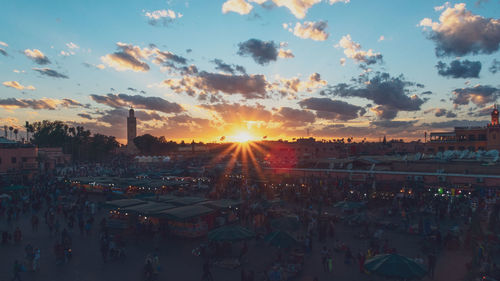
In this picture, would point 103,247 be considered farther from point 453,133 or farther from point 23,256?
point 453,133

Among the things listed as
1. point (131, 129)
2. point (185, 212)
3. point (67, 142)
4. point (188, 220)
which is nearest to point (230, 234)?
point (188, 220)

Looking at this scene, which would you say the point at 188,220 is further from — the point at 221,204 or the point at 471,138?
the point at 471,138

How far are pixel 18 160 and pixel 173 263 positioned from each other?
4624 cm

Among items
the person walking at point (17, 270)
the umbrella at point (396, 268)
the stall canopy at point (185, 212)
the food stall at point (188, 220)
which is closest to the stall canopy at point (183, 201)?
the food stall at point (188, 220)

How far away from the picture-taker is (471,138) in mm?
60969

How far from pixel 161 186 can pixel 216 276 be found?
21307mm

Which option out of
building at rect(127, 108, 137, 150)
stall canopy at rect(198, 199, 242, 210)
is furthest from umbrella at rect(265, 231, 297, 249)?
building at rect(127, 108, 137, 150)

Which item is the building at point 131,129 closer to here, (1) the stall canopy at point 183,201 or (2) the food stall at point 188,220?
(1) the stall canopy at point 183,201

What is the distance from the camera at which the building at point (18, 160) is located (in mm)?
43456

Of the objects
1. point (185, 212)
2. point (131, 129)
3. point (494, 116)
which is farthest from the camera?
point (131, 129)

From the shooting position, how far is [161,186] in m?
32.3

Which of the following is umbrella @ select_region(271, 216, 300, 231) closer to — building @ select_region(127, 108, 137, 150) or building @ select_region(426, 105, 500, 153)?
building @ select_region(426, 105, 500, 153)

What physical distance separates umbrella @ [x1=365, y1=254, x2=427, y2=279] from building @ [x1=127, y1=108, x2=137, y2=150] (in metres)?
136

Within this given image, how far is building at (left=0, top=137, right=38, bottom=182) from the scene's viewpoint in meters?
43.5
